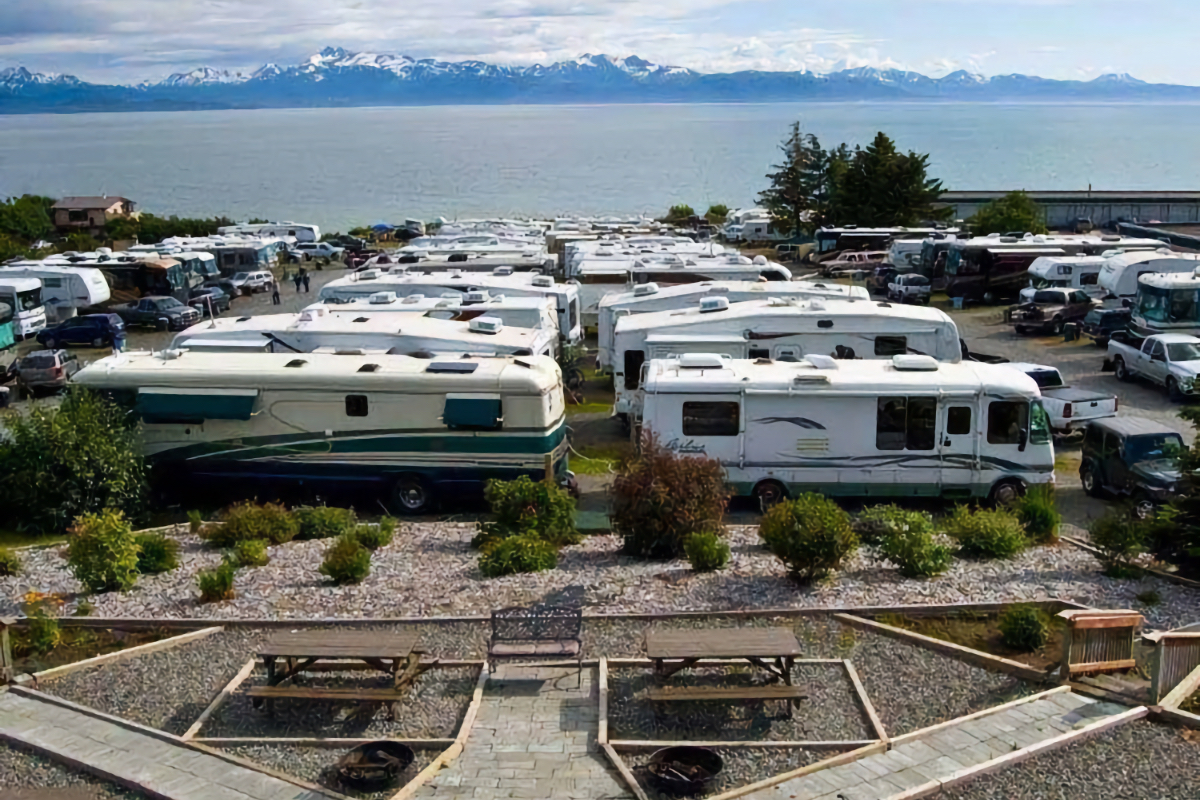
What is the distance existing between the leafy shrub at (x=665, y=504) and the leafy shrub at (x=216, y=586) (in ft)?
12.4

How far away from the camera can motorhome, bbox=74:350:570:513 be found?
15.1 metres

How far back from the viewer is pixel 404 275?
27.5 meters

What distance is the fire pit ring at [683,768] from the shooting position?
7.16m

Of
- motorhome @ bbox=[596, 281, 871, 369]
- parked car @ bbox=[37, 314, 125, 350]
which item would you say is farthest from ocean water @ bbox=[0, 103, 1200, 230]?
motorhome @ bbox=[596, 281, 871, 369]

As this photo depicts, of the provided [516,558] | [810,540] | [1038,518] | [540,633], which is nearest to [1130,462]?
[1038,518]

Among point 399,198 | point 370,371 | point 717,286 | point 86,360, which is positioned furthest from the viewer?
point 399,198

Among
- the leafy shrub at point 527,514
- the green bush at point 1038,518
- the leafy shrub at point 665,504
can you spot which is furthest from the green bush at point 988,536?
the leafy shrub at point 527,514

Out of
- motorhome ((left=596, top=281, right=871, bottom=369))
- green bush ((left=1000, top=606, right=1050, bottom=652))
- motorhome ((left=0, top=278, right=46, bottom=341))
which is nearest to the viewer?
green bush ((left=1000, top=606, right=1050, bottom=652))

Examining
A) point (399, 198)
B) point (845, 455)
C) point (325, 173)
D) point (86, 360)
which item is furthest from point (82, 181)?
point (845, 455)

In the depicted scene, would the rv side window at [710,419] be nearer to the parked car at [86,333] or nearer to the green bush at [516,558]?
the green bush at [516,558]

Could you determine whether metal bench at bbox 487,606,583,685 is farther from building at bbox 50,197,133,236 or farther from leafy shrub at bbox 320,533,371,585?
building at bbox 50,197,133,236

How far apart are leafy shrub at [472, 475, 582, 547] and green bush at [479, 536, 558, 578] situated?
69 cm

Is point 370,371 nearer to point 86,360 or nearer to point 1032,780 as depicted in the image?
point 1032,780

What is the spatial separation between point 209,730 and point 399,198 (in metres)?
105
